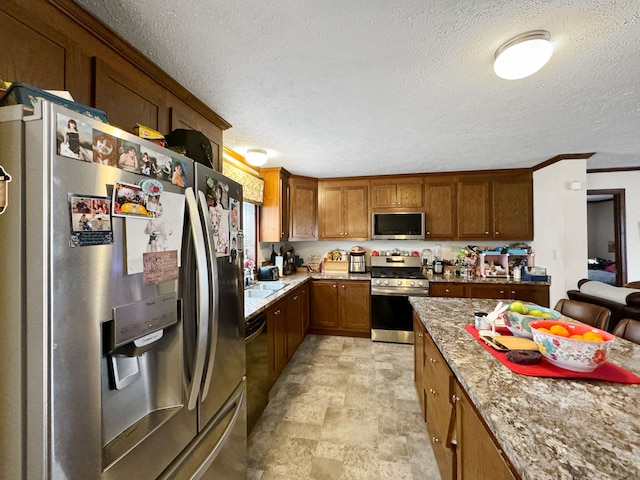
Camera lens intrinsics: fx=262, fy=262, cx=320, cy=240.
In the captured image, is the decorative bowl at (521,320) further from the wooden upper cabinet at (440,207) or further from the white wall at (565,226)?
the wooden upper cabinet at (440,207)

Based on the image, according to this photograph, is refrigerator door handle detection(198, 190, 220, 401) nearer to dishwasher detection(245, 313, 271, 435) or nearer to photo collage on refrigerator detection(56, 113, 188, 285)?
photo collage on refrigerator detection(56, 113, 188, 285)

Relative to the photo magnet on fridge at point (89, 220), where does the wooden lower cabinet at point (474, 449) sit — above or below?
below

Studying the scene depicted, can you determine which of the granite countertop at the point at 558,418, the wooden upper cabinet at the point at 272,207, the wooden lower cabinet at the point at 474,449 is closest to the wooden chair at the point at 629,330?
the granite countertop at the point at 558,418

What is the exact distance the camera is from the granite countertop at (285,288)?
1972mm

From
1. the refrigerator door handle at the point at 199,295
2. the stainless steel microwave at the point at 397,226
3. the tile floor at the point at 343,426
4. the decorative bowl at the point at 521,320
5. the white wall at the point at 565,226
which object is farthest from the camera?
the stainless steel microwave at the point at 397,226

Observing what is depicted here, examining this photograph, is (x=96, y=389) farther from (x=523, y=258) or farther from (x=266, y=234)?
(x=523, y=258)

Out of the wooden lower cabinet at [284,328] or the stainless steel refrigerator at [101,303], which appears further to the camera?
the wooden lower cabinet at [284,328]

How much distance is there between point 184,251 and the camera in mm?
908

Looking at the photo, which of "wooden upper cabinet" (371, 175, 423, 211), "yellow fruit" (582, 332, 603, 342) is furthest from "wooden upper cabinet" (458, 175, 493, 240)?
"yellow fruit" (582, 332, 603, 342)

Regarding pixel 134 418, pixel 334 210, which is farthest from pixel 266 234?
pixel 134 418

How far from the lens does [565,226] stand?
118 inches

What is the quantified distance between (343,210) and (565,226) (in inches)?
106

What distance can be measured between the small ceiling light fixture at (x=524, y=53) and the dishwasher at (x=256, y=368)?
83.3 inches

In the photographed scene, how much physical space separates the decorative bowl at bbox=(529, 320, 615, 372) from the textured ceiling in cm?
135
